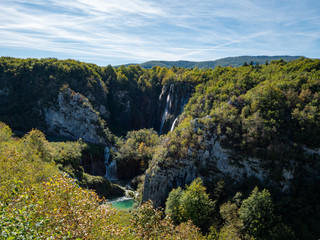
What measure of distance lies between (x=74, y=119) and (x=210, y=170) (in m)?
53.5

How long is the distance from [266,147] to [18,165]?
34708 mm

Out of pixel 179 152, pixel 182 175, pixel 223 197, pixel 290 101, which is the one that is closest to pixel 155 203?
pixel 182 175

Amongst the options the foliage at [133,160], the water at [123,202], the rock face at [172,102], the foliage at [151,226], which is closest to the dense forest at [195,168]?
the foliage at [151,226]

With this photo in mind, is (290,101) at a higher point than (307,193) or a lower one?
higher

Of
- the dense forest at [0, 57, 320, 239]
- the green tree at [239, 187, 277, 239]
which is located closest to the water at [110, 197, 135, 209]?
the dense forest at [0, 57, 320, 239]

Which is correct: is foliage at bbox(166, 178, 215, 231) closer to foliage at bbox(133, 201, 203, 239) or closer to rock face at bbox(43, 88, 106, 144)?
foliage at bbox(133, 201, 203, 239)

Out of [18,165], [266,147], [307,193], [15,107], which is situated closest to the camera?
[18,165]

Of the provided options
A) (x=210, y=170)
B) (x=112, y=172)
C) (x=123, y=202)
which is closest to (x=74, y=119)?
(x=112, y=172)

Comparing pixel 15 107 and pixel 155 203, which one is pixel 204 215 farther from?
pixel 15 107

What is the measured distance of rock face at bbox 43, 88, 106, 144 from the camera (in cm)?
7131

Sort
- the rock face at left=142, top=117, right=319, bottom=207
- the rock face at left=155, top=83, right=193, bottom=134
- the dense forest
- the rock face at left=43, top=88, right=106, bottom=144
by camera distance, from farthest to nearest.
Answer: the rock face at left=155, top=83, right=193, bottom=134
the rock face at left=43, top=88, right=106, bottom=144
the rock face at left=142, top=117, right=319, bottom=207
the dense forest

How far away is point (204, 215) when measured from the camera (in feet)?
103

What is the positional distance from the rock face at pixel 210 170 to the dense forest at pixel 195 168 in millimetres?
176

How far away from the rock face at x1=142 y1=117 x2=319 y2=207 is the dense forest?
0.58 ft
